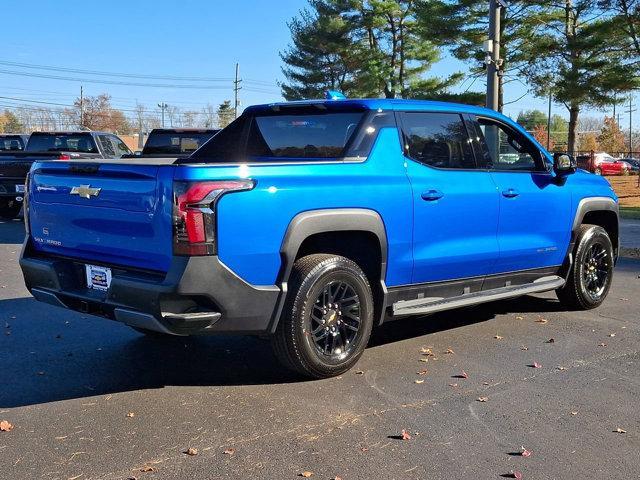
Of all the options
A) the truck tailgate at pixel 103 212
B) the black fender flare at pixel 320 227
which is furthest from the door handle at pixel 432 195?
the truck tailgate at pixel 103 212

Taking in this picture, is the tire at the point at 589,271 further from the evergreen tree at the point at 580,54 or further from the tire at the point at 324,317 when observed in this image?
the evergreen tree at the point at 580,54

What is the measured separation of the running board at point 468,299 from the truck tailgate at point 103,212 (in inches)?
73.3

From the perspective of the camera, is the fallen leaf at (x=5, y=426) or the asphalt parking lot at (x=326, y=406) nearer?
the asphalt parking lot at (x=326, y=406)

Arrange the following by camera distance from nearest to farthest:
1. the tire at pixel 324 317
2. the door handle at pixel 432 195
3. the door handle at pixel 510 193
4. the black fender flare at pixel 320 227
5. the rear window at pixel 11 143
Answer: the black fender flare at pixel 320 227
the tire at pixel 324 317
the door handle at pixel 432 195
the door handle at pixel 510 193
the rear window at pixel 11 143

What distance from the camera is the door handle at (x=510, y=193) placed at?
18.5ft

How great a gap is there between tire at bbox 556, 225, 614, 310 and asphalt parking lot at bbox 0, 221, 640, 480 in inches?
22.1

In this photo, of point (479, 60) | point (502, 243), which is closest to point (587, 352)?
point (502, 243)

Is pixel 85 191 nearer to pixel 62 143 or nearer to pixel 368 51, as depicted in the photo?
pixel 62 143

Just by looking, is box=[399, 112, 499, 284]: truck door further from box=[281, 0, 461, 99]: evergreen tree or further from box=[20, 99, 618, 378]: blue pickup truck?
box=[281, 0, 461, 99]: evergreen tree

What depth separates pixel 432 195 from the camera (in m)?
5.02

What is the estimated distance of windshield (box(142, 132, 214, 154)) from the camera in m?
13.8

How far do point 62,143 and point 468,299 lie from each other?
486 inches

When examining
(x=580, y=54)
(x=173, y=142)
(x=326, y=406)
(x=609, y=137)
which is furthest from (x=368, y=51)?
(x=609, y=137)

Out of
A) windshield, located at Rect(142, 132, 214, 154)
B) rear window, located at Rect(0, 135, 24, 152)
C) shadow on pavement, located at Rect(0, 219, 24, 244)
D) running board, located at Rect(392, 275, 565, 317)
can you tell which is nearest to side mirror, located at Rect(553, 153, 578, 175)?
running board, located at Rect(392, 275, 565, 317)
